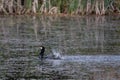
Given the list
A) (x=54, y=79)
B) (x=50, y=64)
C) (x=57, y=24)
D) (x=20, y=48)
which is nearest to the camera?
(x=54, y=79)

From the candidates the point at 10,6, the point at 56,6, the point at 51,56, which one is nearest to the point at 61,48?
the point at 51,56

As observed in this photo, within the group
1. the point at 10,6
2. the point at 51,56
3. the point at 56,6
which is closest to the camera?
the point at 51,56

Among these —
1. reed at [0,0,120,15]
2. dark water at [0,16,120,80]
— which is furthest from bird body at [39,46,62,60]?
reed at [0,0,120,15]

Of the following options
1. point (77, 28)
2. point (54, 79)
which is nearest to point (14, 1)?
point (77, 28)

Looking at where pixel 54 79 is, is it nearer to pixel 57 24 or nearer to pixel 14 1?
pixel 57 24

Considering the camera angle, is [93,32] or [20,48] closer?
[20,48]

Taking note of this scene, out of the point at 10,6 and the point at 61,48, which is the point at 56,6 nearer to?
the point at 10,6

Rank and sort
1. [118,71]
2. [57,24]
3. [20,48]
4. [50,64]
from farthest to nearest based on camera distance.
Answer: [57,24], [20,48], [50,64], [118,71]

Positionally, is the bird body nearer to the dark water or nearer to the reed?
the dark water

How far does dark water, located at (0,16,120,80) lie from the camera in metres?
17.1

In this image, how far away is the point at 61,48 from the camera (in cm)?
2280

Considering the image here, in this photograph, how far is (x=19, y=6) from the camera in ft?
138

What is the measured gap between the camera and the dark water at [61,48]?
1714 cm

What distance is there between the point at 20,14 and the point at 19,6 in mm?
584
